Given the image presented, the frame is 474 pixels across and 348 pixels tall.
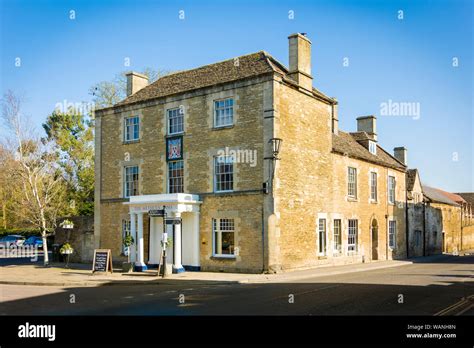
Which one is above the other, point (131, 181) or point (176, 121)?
point (176, 121)

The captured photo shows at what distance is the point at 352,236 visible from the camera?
99.7 ft

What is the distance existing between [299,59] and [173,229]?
1102 cm

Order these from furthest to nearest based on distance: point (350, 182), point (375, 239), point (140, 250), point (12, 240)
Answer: point (12, 240) → point (375, 239) → point (350, 182) → point (140, 250)

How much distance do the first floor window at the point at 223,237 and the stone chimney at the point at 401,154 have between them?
2221cm

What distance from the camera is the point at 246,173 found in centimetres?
2345

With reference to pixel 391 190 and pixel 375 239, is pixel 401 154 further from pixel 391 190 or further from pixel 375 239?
pixel 375 239

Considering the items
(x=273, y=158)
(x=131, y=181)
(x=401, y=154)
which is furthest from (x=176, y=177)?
(x=401, y=154)

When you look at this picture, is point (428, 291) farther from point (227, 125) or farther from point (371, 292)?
point (227, 125)

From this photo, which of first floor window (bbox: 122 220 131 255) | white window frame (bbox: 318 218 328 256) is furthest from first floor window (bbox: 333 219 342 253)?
first floor window (bbox: 122 220 131 255)

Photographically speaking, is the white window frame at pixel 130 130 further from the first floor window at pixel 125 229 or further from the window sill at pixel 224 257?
the window sill at pixel 224 257

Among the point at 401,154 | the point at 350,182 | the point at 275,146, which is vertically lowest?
the point at 350,182
